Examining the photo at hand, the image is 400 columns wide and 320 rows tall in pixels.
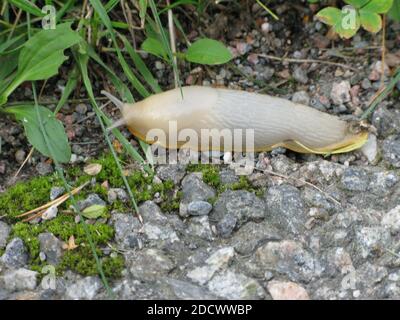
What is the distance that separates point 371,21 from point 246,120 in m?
0.65

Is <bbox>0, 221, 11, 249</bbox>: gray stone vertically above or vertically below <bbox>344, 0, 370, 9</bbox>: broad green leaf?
below

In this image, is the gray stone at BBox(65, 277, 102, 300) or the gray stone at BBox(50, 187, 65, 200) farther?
the gray stone at BBox(50, 187, 65, 200)

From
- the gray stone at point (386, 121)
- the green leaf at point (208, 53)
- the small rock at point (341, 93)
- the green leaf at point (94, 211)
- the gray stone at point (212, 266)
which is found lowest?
the gray stone at point (212, 266)

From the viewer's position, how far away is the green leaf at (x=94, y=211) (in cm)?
244

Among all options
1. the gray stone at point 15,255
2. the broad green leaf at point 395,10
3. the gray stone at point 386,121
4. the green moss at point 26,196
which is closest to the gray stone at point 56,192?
the green moss at point 26,196

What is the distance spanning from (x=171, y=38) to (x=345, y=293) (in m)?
1.37

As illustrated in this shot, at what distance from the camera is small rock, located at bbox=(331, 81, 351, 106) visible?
294cm

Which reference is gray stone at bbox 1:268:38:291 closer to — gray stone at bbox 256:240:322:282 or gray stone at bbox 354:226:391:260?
gray stone at bbox 256:240:322:282

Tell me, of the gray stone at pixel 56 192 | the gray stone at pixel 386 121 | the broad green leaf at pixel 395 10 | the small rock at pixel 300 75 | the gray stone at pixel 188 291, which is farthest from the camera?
the small rock at pixel 300 75

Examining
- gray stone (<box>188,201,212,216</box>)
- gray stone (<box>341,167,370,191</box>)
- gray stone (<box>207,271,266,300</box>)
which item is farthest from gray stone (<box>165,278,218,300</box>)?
gray stone (<box>341,167,370,191</box>)

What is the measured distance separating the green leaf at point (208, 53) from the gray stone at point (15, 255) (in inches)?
41.9

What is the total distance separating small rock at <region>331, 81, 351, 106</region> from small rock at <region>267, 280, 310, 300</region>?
1.02 meters

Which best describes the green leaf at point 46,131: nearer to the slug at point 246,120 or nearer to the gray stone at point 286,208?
the slug at point 246,120

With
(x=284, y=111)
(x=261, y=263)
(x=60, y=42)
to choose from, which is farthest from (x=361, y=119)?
(x=60, y=42)
